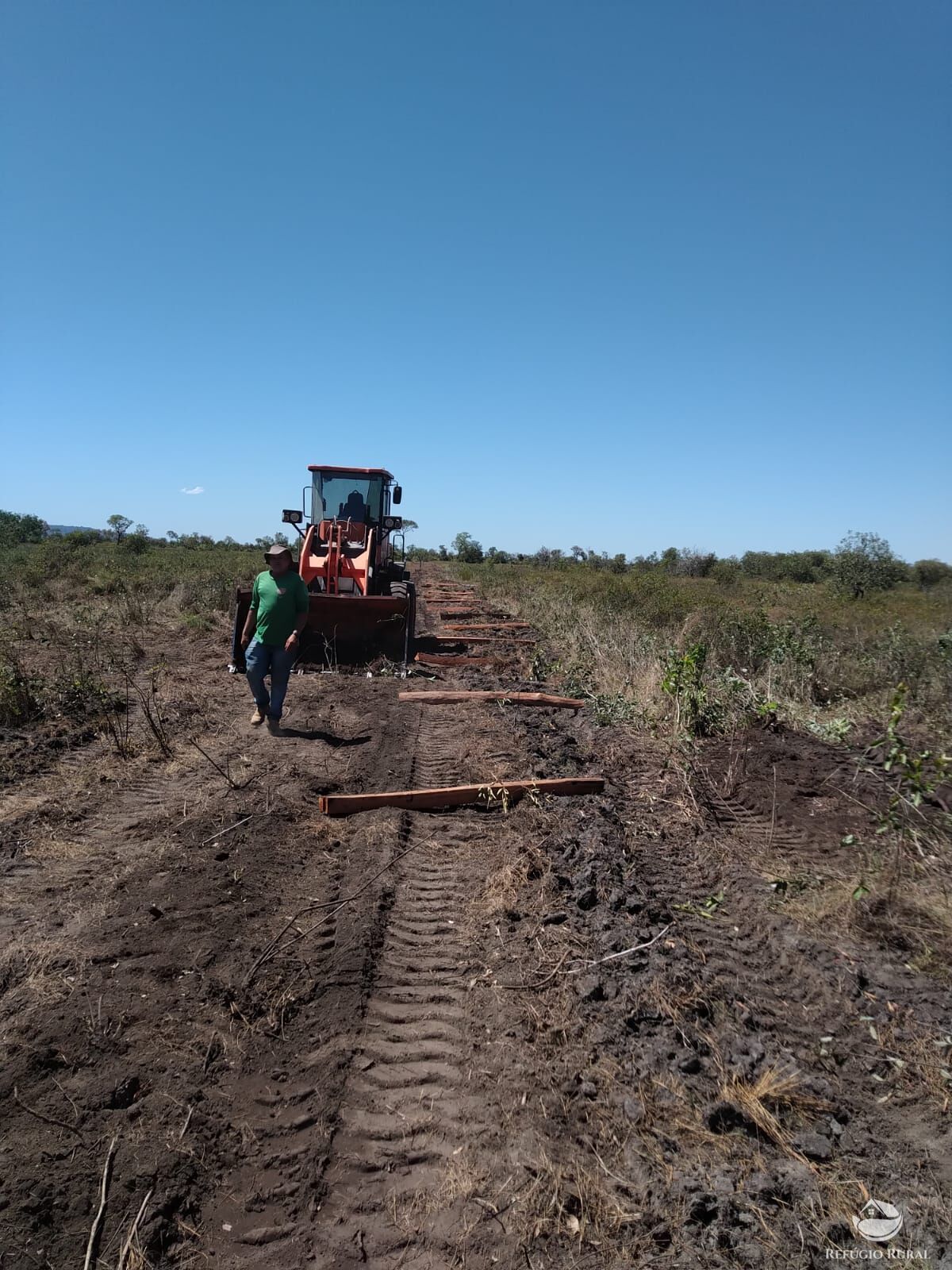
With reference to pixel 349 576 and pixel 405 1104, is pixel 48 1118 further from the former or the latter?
pixel 349 576

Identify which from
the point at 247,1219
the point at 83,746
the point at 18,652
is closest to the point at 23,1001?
the point at 247,1219

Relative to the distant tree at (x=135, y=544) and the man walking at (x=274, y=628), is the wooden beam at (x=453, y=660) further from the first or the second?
the distant tree at (x=135, y=544)

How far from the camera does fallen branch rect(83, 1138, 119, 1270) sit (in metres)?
2.06

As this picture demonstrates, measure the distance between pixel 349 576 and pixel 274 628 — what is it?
4.34 metres

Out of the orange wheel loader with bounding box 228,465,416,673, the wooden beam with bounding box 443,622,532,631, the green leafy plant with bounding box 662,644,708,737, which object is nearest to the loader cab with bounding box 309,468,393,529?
the orange wheel loader with bounding box 228,465,416,673

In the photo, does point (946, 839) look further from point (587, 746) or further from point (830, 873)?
point (587, 746)

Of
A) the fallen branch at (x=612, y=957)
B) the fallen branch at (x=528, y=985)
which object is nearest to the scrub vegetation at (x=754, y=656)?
the fallen branch at (x=612, y=957)

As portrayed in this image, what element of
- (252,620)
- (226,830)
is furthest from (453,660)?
(226,830)

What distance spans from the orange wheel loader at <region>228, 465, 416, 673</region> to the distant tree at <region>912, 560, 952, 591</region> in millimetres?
23086

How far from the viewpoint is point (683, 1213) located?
2.22 m

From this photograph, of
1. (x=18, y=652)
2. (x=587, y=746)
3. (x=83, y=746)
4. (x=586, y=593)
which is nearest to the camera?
(x=83, y=746)

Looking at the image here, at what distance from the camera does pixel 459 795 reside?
5.65 meters

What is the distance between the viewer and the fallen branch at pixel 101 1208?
2062mm

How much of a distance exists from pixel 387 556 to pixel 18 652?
6453 millimetres
